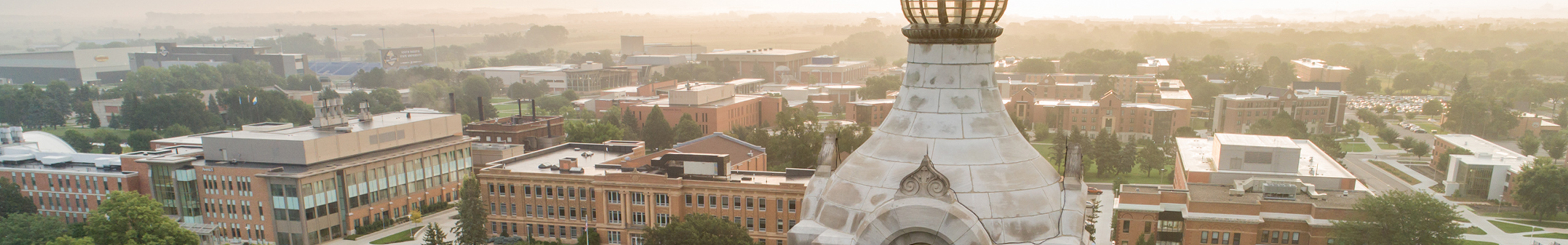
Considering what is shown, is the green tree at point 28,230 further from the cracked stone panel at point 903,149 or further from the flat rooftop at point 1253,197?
the flat rooftop at point 1253,197

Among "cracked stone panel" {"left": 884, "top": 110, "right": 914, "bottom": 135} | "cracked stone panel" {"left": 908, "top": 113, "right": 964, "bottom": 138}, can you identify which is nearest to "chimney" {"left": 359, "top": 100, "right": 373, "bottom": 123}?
"cracked stone panel" {"left": 884, "top": 110, "right": 914, "bottom": 135}

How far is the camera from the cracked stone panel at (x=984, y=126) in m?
7.44

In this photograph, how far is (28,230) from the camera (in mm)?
50688

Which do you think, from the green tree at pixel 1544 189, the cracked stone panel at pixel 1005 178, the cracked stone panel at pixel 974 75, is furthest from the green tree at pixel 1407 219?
the cracked stone panel at pixel 974 75

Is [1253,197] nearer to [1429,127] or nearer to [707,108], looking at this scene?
[707,108]

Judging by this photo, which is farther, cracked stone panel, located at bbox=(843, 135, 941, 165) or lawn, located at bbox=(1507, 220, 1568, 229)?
lawn, located at bbox=(1507, 220, 1568, 229)

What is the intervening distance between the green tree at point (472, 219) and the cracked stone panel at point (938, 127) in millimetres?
48758

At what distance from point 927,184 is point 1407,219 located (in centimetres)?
4979

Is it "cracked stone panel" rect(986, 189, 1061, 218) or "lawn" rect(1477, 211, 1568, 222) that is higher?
"cracked stone panel" rect(986, 189, 1061, 218)

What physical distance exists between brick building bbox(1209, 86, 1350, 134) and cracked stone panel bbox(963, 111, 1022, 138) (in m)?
108

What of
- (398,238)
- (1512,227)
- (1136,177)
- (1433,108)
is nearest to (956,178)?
(398,238)

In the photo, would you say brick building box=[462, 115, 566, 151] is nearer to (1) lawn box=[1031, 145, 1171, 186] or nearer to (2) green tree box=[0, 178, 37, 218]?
(2) green tree box=[0, 178, 37, 218]

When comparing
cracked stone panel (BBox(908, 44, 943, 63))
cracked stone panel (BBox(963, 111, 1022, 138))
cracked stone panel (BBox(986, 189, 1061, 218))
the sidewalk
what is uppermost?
cracked stone panel (BBox(908, 44, 943, 63))

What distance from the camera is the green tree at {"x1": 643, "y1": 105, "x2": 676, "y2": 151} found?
296ft
